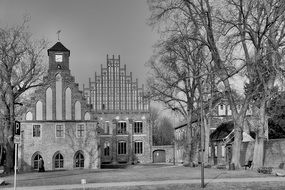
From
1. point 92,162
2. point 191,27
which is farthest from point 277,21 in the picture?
point 92,162

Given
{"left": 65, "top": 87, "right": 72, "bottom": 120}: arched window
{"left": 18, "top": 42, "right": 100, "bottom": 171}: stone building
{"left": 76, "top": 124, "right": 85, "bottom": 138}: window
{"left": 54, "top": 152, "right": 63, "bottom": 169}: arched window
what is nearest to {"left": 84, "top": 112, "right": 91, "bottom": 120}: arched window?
{"left": 18, "top": 42, "right": 100, "bottom": 171}: stone building

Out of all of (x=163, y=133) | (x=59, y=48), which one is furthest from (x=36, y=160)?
(x=163, y=133)

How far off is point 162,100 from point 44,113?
13.0 metres

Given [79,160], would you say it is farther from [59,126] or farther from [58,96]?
[58,96]

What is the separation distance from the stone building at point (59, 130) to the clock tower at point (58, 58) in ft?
1.23

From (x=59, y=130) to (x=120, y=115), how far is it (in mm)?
28824

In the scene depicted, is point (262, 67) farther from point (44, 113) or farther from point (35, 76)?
point (44, 113)

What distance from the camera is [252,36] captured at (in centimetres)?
2703

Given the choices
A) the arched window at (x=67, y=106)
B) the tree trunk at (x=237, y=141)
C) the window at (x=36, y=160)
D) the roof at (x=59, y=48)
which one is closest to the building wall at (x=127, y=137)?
the window at (x=36, y=160)

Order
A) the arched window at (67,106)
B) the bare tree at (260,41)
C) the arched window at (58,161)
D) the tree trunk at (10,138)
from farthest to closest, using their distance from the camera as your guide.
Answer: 1. the arched window at (67,106)
2. the arched window at (58,161)
3. the tree trunk at (10,138)
4. the bare tree at (260,41)

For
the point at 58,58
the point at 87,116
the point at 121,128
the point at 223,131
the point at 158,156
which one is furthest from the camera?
the point at 121,128

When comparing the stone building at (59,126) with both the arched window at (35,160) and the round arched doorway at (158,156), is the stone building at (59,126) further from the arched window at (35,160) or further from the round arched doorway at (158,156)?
the round arched doorway at (158,156)

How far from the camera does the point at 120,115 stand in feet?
242

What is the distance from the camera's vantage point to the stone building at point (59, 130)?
148 feet
